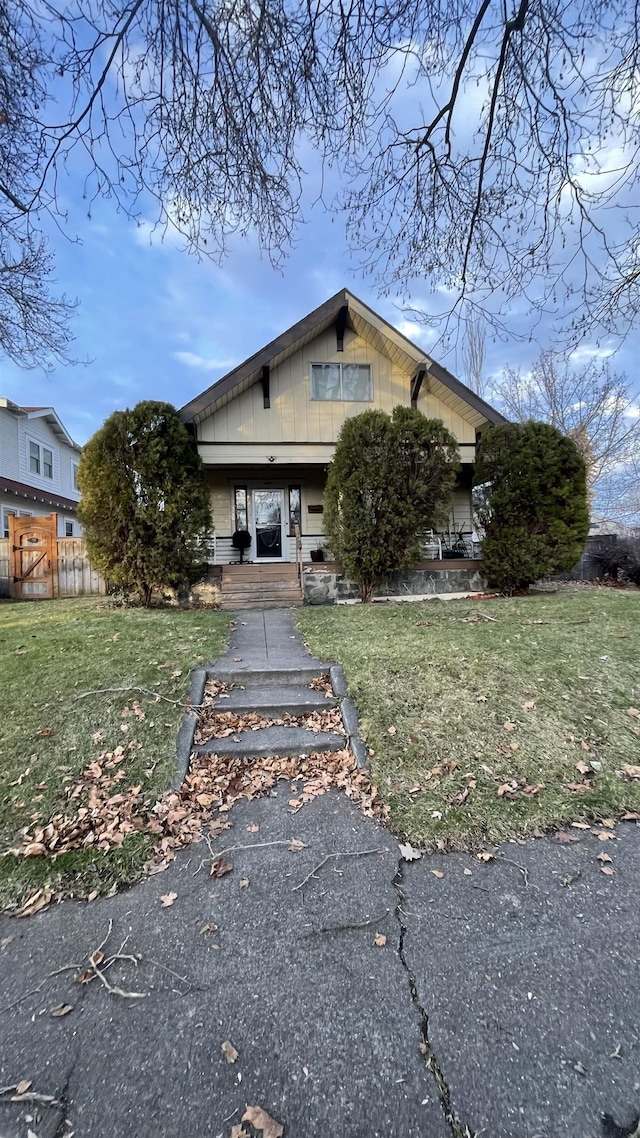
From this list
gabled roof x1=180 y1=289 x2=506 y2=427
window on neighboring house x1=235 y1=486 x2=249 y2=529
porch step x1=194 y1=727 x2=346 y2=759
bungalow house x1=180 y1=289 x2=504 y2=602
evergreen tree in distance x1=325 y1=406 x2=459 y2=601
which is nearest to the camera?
porch step x1=194 y1=727 x2=346 y2=759

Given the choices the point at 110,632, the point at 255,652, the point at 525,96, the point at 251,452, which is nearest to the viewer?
the point at 525,96

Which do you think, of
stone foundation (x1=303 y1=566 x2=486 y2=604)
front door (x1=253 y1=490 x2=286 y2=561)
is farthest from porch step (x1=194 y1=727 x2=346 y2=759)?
front door (x1=253 y1=490 x2=286 y2=561)

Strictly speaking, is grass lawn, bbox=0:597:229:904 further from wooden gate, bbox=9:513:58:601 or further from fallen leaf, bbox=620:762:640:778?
wooden gate, bbox=9:513:58:601

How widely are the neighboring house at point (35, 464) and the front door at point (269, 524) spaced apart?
293 inches

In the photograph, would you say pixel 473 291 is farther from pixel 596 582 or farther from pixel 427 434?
pixel 596 582

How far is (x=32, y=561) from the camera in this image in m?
13.1

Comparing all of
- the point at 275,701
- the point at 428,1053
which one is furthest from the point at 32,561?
the point at 428,1053

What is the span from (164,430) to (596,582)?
11716mm

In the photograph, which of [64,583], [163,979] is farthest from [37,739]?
[64,583]

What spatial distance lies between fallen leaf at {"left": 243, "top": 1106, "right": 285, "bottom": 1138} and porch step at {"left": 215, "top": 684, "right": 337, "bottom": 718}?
9.42ft

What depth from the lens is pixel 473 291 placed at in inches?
174

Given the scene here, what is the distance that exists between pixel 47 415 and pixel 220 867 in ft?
80.1

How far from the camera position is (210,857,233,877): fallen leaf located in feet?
8.66

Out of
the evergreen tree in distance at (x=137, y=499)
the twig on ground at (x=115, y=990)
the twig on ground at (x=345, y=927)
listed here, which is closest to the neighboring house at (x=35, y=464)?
the evergreen tree in distance at (x=137, y=499)
